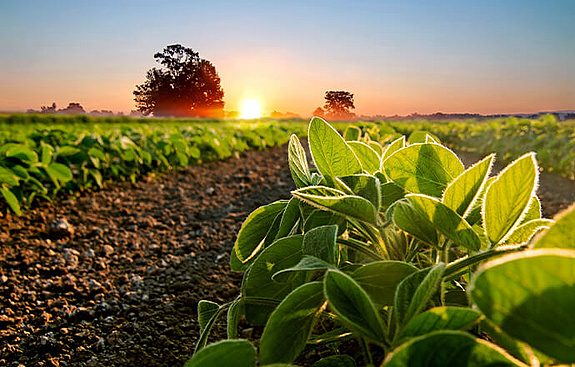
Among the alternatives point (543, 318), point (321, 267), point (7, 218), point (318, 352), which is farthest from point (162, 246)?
point (543, 318)

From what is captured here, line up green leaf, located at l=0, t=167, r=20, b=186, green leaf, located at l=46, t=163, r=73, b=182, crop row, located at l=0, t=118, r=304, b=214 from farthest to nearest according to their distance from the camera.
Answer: green leaf, located at l=46, t=163, r=73, b=182
crop row, located at l=0, t=118, r=304, b=214
green leaf, located at l=0, t=167, r=20, b=186

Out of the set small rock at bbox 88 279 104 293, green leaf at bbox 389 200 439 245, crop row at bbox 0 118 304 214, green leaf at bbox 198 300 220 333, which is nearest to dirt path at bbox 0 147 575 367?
small rock at bbox 88 279 104 293

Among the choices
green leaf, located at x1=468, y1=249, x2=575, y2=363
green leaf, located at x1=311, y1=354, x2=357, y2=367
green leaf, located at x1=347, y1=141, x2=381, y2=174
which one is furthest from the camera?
green leaf, located at x1=347, y1=141, x2=381, y2=174

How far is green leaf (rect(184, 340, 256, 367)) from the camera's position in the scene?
47cm

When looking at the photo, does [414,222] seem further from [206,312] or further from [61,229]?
[61,229]

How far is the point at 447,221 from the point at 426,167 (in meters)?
0.20

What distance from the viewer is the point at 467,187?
63 centimetres

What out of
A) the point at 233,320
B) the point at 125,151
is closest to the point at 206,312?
the point at 233,320

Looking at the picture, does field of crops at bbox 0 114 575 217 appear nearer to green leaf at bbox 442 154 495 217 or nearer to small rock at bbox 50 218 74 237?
small rock at bbox 50 218 74 237

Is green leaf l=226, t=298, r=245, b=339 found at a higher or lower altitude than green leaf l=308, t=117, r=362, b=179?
lower

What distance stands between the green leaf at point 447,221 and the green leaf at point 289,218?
0.88 ft

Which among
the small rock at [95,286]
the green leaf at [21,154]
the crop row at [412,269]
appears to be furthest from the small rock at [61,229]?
the crop row at [412,269]

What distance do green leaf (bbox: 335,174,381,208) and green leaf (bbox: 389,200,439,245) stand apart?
0.31 ft

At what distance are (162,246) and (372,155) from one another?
2338mm
